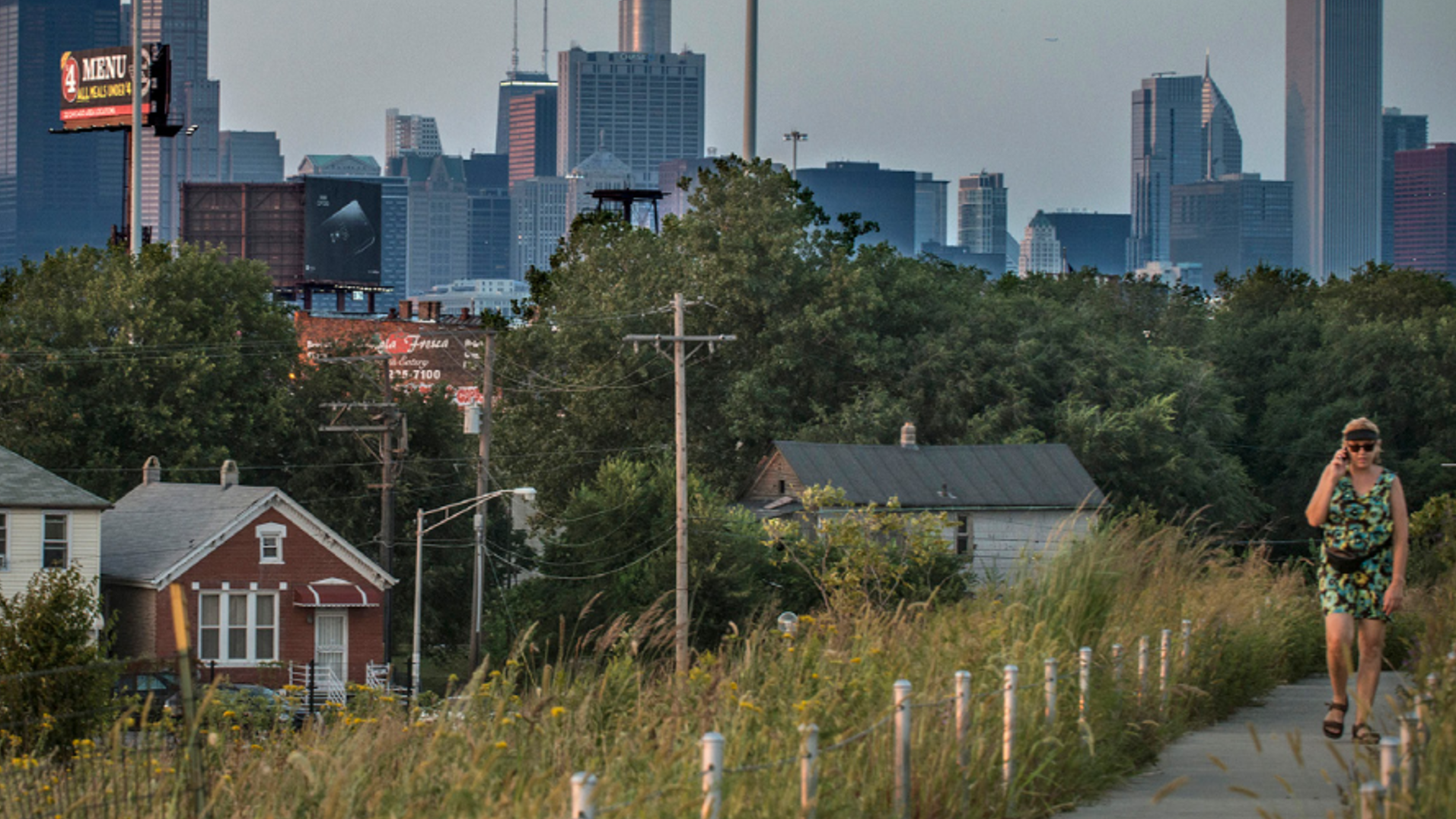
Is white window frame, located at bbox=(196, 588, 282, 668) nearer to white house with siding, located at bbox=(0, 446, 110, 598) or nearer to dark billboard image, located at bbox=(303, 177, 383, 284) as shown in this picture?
white house with siding, located at bbox=(0, 446, 110, 598)

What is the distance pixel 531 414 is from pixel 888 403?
11.6m

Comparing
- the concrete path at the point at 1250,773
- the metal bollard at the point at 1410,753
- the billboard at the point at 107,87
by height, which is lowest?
the concrete path at the point at 1250,773

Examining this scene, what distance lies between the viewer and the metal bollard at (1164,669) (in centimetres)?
1029

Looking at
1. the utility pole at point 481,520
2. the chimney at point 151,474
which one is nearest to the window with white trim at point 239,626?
the chimney at point 151,474

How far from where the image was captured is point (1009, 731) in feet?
26.6

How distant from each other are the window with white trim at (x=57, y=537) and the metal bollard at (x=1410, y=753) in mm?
34486

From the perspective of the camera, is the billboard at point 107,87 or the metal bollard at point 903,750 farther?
the billboard at point 107,87

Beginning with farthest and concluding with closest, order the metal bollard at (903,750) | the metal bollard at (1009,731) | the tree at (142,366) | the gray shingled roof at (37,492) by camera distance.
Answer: the tree at (142,366), the gray shingled roof at (37,492), the metal bollard at (1009,731), the metal bollard at (903,750)

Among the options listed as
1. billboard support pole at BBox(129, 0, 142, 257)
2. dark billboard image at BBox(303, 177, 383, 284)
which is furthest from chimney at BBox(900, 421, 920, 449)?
dark billboard image at BBox(303, 177, 383, 284)

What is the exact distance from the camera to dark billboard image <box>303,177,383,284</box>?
112 metres

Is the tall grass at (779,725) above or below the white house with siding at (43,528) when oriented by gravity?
above

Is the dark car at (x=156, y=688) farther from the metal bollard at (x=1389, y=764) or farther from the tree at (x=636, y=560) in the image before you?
the metal bollard at (x=1389, y=764)

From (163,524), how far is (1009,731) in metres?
35.1

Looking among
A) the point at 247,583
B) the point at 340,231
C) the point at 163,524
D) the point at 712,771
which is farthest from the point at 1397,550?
the point at 340,231
